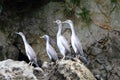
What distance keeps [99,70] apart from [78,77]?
6.39m

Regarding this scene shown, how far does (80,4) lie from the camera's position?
19.3 meters

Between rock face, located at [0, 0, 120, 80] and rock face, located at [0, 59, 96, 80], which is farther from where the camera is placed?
rock face, located at [0, 0, 120, 80]

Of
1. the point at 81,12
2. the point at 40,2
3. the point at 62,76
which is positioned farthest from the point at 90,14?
the point at 62,76

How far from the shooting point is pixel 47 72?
43.2 ft

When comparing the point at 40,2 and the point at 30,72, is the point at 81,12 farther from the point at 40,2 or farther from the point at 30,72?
the point at 30,72

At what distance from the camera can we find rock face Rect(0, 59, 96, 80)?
1266 centimetres

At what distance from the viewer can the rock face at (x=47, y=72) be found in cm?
1266

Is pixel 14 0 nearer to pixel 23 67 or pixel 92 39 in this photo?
pixel 92 39

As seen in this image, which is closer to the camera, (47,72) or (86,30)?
(47,72)

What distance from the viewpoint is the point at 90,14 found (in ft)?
63.0

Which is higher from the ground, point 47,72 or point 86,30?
point 47,72

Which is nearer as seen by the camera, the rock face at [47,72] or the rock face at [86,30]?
the rock face at [47,72]

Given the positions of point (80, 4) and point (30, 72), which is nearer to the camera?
point (30, 72)

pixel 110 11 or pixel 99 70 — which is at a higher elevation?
pixel 110 11
